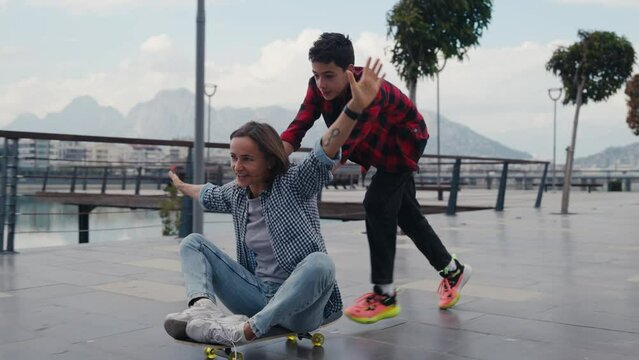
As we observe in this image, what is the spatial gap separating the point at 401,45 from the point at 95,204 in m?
10.4

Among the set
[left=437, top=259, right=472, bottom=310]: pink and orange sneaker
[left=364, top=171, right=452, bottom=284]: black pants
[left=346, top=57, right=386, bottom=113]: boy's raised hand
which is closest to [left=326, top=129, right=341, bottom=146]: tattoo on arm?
[left=346, top=57, right=386, bottom=113]: boy's raised hand

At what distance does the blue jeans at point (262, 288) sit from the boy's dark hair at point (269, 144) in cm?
34

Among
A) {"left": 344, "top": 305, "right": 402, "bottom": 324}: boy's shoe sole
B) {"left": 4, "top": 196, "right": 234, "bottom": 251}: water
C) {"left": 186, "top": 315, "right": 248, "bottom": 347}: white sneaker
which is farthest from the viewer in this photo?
{"left": 4, "top": 196, "right": 234, "bottom": 251}: water

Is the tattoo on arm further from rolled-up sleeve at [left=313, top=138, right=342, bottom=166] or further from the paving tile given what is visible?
the paving tile

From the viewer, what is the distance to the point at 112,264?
214 inches

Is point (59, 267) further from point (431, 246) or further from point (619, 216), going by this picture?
point (619, 216)

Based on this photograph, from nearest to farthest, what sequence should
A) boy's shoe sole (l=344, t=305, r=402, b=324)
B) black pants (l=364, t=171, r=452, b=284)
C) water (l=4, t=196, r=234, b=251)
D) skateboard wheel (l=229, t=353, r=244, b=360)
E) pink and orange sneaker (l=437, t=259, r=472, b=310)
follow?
1. skateboard wheel (l=229, t=353, r=244, b=360)
2. boy's shoe sole (l=344, t=305, r=402, b=324)
3. black pants (l=364, t=171, r=452, b=284)
4. pink and orange sneaker (l=437, t=259, r=472, b=310)
5. water (l=4, t=196, r=234, b=251)

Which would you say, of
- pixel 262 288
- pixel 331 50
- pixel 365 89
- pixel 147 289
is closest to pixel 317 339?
pixel 262 288

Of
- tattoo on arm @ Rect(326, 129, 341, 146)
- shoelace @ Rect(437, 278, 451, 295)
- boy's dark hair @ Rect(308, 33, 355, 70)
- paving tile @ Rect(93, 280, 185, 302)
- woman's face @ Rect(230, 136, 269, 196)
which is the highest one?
boy's dark hair @ Rect(308, 33, 355, 70)

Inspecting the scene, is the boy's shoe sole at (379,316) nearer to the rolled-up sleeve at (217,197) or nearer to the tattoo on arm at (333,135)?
the rolled-up sleeve at (217,197)

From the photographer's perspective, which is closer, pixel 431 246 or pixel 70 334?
pixel 70 334

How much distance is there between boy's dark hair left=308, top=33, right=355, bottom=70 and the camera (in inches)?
109

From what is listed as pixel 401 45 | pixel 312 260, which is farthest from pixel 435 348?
pixel 401 45

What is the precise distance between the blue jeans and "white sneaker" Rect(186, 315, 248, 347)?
0.06 meters
